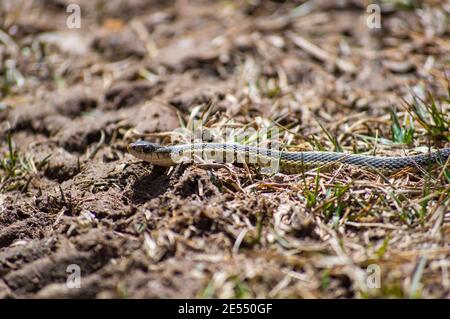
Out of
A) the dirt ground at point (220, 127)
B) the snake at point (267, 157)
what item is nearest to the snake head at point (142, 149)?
the snake at point (267, 157)

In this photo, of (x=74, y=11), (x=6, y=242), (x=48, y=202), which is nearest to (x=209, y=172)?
Result: (x=48, y=202)

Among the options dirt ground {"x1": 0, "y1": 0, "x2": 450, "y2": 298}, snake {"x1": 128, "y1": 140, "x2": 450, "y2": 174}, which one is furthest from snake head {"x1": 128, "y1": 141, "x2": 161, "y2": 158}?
dirt ground {"x1": 0, "y1": 0, "x2": 450, "y2": 298}

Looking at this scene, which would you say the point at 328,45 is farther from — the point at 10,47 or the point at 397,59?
the point at 10,47

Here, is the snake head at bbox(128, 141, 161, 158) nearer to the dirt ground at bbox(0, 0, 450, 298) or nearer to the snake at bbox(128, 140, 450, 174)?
the snake at bbox(128, 140, 450, 174)

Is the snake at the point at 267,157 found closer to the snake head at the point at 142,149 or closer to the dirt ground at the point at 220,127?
the snake head at the point at 142,149

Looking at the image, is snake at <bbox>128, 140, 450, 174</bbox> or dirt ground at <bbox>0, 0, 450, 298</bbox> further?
snake at <bbox>128, 140, 450, 174</bbox>

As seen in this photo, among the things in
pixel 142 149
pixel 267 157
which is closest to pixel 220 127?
pixel 267 157
